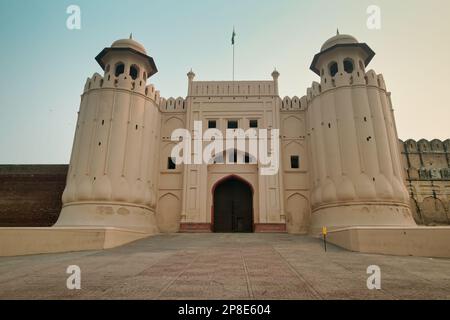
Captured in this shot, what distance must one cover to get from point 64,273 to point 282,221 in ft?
47.3

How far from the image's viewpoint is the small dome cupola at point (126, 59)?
63.5 feet

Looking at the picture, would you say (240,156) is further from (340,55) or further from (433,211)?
(433,211)

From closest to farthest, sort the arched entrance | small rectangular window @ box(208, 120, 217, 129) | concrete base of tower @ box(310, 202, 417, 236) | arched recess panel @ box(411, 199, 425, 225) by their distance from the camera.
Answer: concrete base of tower @ box(310, 202, 417, 236) → arched recess panel @ box(411, 199, 425, 225) → the arched entrance → small rectangular window @ box(208, 120, 217, 129)

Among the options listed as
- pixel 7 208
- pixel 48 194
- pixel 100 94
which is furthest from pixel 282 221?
pixel 7 208

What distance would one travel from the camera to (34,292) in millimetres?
4312

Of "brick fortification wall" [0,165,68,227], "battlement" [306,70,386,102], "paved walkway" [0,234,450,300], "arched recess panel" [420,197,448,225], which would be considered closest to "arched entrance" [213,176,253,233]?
"battlement" [306,70,386,102]

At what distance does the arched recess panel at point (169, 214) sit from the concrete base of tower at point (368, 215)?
9.01 metres

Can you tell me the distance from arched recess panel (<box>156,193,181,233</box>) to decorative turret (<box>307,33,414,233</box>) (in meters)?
8.72

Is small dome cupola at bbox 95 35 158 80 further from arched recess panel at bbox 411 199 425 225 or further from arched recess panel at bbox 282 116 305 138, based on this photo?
arched recess panel at bbox 411 199 425 225

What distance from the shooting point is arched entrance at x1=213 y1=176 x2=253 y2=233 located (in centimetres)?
1995

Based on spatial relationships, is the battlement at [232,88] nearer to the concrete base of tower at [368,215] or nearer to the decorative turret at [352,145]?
the decorative turret at [352,145]

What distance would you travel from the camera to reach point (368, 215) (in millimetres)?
15352

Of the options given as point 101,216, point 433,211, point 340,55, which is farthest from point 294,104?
point 101,216
